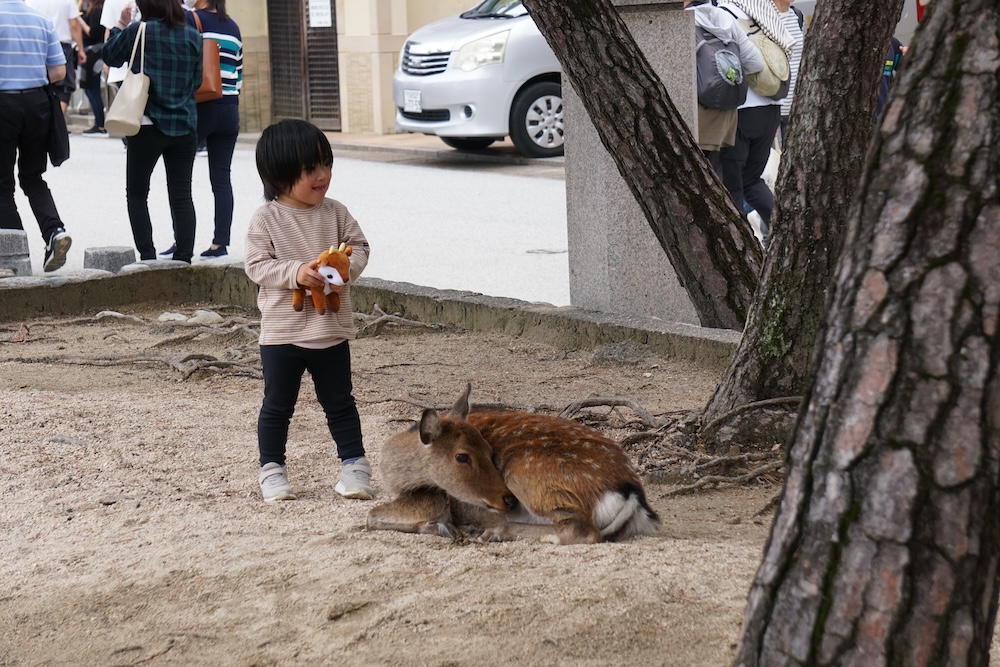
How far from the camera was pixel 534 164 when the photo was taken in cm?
1619

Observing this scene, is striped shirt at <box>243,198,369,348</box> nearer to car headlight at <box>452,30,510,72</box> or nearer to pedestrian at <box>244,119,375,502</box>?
pedestrian at <box>244,119,375,502</box>

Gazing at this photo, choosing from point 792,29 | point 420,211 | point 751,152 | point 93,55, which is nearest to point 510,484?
point 751,152

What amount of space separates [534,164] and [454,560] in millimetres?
12686

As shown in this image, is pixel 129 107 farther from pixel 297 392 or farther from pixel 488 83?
pixel 488 83

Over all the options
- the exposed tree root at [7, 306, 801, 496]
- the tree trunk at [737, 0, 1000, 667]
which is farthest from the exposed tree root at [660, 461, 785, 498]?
the tree trunk at [737, 0, 1000, 667]

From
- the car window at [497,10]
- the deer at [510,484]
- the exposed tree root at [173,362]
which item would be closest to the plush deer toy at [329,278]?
the deer at [510,484]

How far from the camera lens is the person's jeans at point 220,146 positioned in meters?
9.42

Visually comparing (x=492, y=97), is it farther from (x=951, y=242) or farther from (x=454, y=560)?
(x=951, y=242)

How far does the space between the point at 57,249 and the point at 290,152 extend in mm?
5378

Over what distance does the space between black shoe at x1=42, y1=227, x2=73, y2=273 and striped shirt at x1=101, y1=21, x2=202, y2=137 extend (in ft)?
3.91

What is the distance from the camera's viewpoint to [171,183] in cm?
892

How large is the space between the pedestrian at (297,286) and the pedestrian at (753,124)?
4112 mm

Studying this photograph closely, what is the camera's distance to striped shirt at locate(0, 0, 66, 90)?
880 centimetres

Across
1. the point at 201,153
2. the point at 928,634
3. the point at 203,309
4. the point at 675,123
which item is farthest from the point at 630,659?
the point at 201,153
